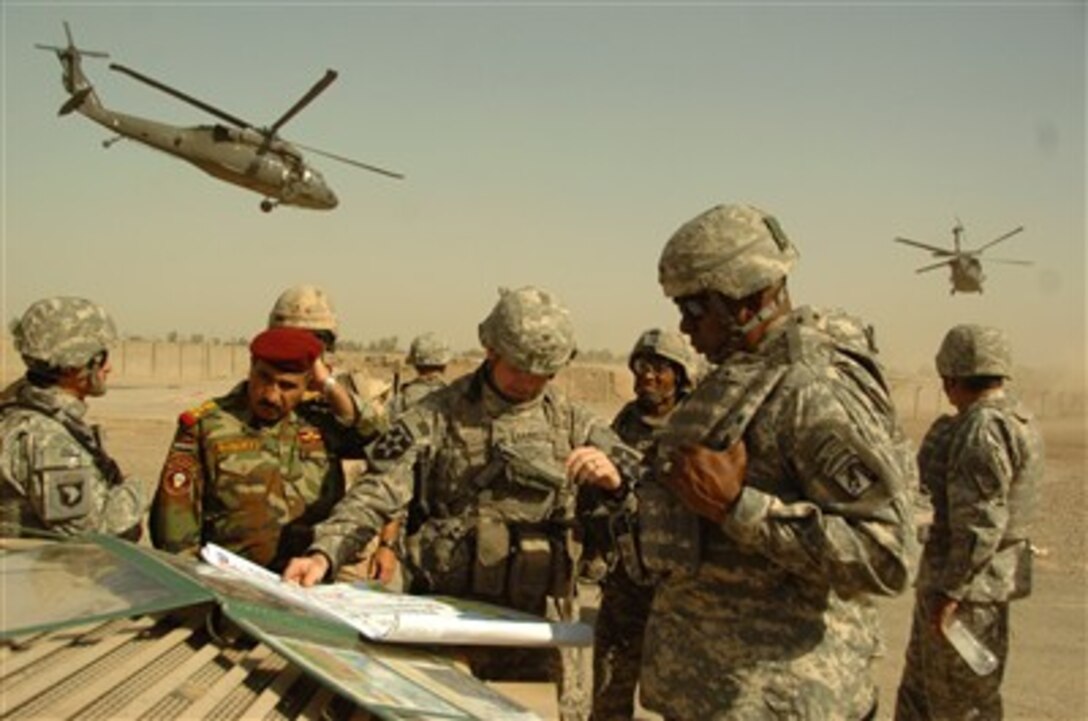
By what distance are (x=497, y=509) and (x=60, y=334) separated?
152cm

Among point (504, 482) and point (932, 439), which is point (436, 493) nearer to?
point (504, 482)

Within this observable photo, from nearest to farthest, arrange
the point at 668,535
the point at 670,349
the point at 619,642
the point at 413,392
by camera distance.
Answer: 1. the point at 668,535
2. the point at 619,642
3. the point at 670,349
4. the point at 413,392

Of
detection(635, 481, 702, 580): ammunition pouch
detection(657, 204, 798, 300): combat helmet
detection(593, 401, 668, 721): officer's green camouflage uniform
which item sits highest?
detection(657, 204, 798, 300): combat helmet

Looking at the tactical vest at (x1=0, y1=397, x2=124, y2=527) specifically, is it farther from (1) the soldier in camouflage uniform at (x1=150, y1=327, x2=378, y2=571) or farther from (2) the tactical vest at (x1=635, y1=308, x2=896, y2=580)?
(2) the tactical vest at (x1=635, y1=308, x2=896, y2=580)

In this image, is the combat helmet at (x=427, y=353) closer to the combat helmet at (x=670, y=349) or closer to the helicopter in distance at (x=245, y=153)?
the combat helmet at (x=670, y=349)

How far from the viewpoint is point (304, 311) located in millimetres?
4977

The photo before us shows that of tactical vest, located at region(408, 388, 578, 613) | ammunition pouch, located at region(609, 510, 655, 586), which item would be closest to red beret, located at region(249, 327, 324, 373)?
tactical vest, located at region(408, 388, 578, 613)

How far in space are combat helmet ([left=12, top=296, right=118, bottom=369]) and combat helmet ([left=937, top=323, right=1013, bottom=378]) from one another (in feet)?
12.2

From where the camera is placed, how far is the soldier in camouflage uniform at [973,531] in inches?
178

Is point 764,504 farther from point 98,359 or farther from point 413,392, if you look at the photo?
point 413,392

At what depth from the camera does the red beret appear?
3.38 meters

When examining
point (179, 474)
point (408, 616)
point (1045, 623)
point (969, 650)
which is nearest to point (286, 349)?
point (179, 474)

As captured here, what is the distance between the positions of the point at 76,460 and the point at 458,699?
1829 mm

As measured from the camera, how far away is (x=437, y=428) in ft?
11.4
